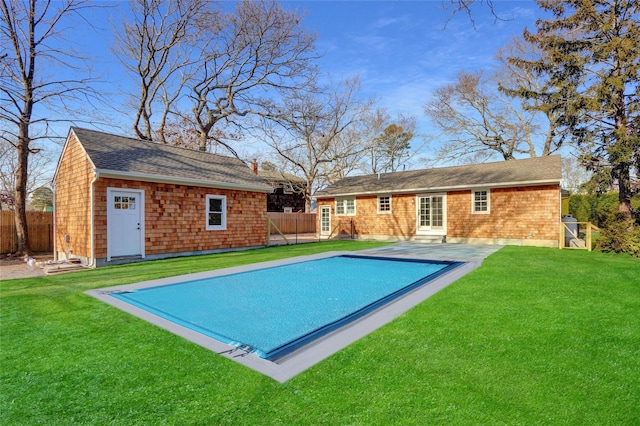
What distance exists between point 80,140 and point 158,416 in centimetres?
1123

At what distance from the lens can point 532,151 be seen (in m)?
24.1

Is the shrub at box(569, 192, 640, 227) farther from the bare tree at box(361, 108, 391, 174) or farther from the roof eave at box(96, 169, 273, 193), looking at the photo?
the roof eave at box(96, 169, 273, 193)

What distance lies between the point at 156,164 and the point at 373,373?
11.0 meters

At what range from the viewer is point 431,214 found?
53.2 ft

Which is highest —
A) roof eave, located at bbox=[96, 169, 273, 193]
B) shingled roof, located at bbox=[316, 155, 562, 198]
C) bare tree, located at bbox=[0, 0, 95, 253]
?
bare tree, located at bbox=[0, 0, 95, 253]

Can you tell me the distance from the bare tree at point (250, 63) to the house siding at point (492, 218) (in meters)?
8.80

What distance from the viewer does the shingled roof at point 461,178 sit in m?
13.6

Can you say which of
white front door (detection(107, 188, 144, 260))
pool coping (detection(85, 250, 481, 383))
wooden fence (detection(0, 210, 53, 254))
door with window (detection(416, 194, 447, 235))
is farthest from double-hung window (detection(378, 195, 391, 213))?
wooden fence (detection(0, 210, 53, 254))

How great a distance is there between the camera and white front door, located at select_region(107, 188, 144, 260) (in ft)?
32.8

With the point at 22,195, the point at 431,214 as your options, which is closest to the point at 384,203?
the point at 431,214

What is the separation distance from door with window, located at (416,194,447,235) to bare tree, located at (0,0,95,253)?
14.4 meters

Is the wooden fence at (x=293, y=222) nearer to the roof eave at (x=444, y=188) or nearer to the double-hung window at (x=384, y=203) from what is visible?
the roof eave at (x=444, y=188)

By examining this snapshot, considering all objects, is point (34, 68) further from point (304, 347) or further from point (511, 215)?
point (511, 215)

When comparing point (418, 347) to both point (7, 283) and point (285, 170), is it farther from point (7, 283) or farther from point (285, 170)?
point (285, 170)
